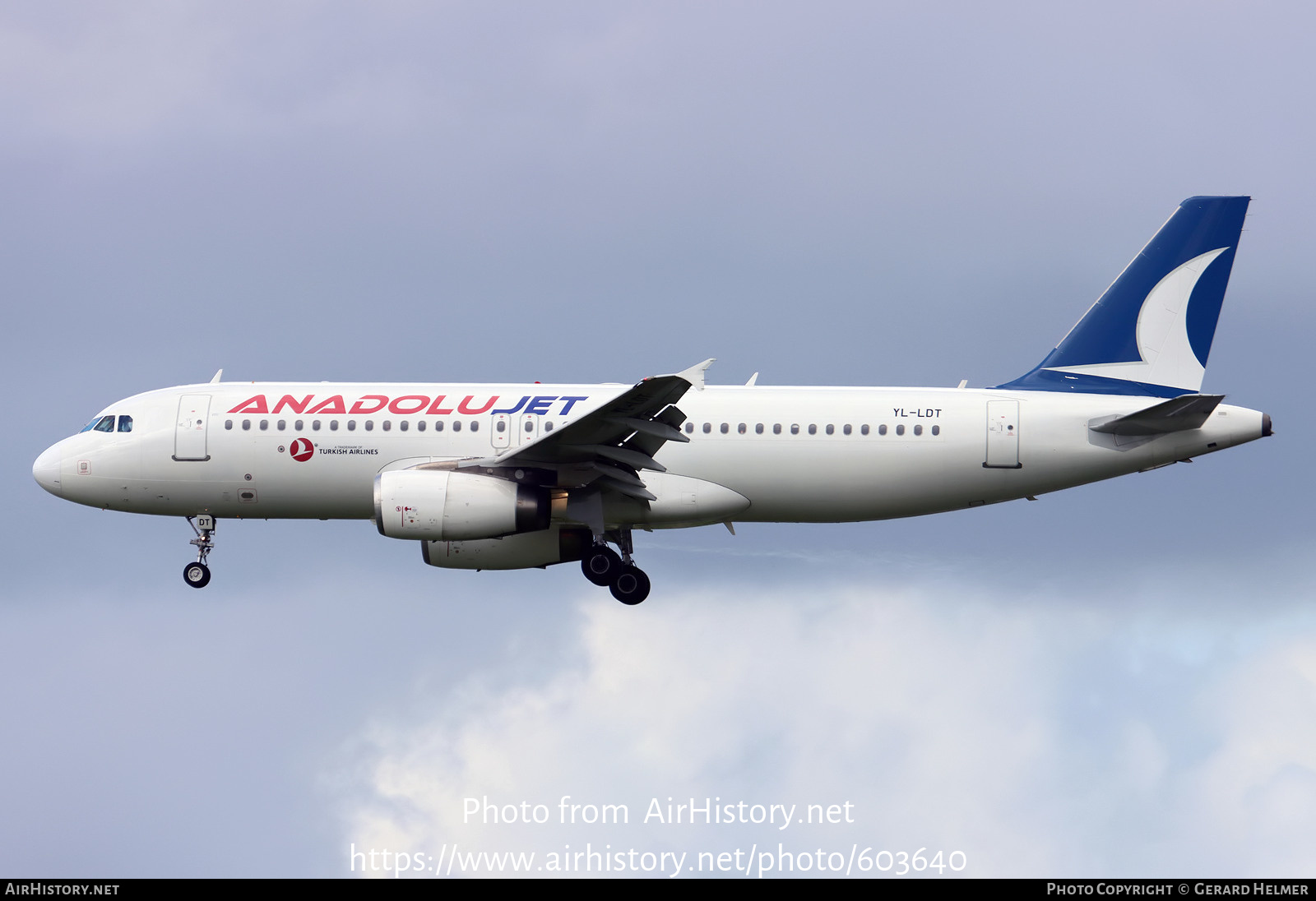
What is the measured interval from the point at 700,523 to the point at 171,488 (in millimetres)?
12251

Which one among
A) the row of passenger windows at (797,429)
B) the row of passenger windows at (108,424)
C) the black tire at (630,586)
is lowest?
the black tire at (630,586)

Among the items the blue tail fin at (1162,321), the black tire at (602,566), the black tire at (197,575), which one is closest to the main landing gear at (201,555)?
the black tire at (197,575)

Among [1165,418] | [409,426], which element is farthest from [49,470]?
[1165,418]

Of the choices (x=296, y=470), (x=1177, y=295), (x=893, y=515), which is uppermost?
(x=1177, y=295)

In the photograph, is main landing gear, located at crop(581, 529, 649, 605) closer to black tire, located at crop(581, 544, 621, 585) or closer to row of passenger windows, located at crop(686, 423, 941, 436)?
black tire, located at crop(581, 544, 621, 585)

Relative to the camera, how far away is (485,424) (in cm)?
3012

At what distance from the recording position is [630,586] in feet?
99.6

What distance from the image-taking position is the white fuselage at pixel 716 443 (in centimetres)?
2947

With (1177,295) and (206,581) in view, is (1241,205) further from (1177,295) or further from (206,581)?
(206,581)

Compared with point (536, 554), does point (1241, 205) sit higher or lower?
higher

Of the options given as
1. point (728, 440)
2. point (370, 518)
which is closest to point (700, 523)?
point (728, 440)

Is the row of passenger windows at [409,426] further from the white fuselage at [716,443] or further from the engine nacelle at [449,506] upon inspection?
the engine nacelle at [449,506]

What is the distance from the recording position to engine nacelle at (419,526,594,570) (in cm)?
3117

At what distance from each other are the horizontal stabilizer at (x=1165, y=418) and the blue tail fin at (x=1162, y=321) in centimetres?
196
